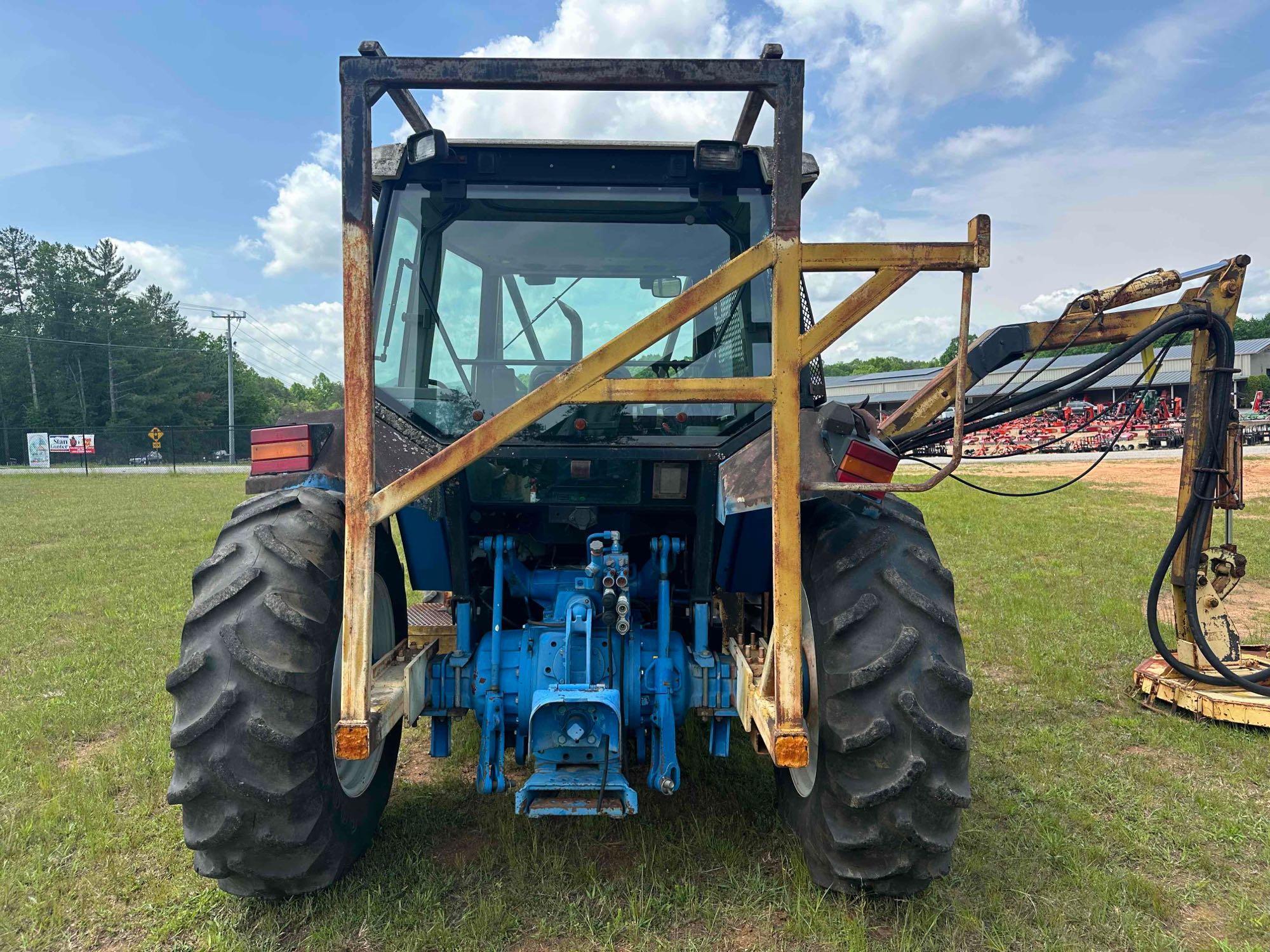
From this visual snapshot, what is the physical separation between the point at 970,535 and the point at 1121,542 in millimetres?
1932

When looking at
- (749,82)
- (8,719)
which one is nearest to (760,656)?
(749,82)

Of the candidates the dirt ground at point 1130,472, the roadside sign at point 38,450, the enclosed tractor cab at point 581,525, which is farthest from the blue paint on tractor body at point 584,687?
the roadside sign at point 38,450

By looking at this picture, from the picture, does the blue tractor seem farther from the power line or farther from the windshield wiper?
the power line

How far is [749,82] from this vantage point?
91.5 inches

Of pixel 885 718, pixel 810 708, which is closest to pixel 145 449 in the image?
pixel 810 708

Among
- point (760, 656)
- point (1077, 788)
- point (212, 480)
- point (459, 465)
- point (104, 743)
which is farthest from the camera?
point (212, 480)

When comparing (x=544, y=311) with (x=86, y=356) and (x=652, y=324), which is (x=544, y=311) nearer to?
(x=652, y=324)

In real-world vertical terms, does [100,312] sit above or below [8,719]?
above

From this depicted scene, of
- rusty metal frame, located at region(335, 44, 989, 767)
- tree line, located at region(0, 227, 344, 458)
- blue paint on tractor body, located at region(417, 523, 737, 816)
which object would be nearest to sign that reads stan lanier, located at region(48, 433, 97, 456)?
tree line, located at region(0, 227, 344, 458)

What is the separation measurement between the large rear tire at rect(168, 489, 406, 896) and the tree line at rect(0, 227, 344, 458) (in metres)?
55.7

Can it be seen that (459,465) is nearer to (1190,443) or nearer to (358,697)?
(358,697)

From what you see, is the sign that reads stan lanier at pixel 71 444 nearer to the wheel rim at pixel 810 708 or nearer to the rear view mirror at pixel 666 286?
the rear view mirror at pixel 666 286

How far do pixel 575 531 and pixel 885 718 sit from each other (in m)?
1.41

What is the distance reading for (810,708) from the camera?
266 cm
